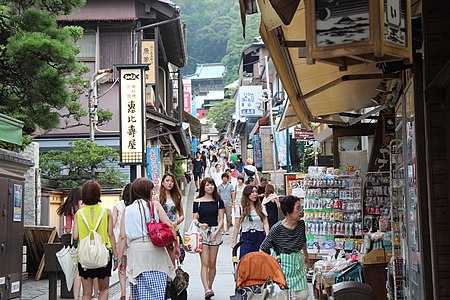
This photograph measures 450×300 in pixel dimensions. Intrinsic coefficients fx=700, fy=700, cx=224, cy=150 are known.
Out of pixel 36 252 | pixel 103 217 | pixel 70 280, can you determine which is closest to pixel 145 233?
pixel 103 217

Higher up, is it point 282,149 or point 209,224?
point 282,149

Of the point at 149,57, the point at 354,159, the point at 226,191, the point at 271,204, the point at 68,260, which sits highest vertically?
the point at 149,57

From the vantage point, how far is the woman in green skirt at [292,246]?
29.4 feet

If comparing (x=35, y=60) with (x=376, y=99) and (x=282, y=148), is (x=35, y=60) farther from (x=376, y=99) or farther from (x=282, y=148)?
(x=282, y=148)

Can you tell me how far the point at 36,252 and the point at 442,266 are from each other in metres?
11.8

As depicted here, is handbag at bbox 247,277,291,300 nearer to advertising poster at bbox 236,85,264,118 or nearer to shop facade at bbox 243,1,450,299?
shop facade at bbox 243,1,450,299

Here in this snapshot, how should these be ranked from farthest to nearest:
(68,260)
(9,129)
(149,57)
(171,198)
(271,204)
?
(149,57) → (271,204) → (171,198) → (9,129) → (68,260)

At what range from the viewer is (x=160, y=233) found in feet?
28.4

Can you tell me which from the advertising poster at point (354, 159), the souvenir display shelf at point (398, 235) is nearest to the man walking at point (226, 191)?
the advertising poster at point (354, 159)

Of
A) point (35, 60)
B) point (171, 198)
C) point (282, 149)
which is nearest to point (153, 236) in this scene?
point (171, 198)

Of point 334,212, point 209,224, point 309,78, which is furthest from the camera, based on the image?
point 334,212

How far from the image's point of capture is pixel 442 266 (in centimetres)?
568

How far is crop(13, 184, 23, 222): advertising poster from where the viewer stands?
11.9 m

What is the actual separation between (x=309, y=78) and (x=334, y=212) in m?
4.73
